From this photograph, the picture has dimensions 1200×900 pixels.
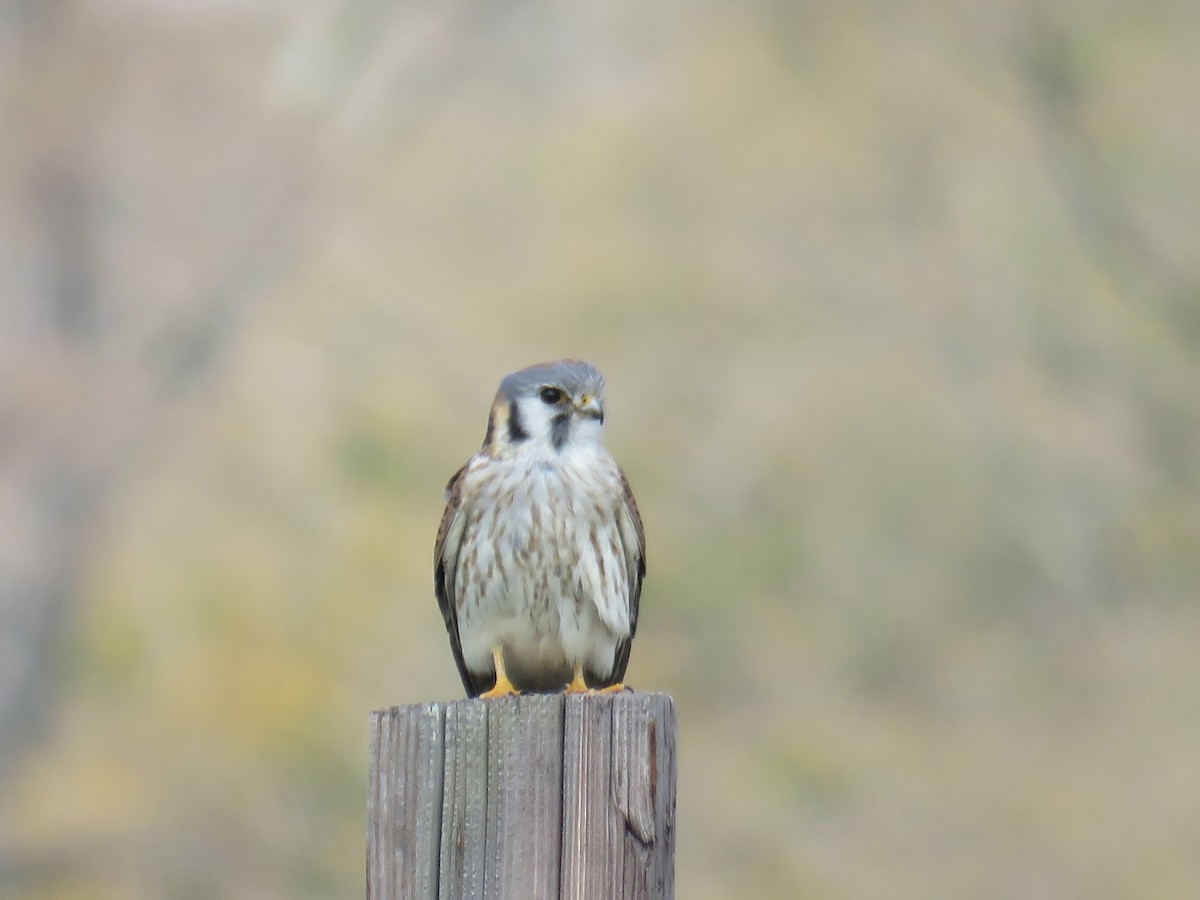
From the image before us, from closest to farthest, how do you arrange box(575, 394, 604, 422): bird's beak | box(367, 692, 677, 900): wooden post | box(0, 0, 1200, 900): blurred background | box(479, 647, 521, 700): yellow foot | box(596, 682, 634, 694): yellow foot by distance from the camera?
box(367, 692, 677, 900): wooden post → box(596, 682, 634, 694): yellow foot → box(479, 647, 521, 700): yellow foot → box(575, 394, 604, 422): bird's beak → box(0, 0, 1200, 900): blurred background

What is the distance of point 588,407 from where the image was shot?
4.12m

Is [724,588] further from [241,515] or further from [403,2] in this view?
[403,2]

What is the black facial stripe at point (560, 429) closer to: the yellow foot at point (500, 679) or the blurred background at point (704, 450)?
the yellow foot at point (500, 679)

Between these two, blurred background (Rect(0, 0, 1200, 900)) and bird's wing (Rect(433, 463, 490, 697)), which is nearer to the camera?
bird's wing (Rect(433, 463, 490, 697))

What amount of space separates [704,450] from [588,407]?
603 cm

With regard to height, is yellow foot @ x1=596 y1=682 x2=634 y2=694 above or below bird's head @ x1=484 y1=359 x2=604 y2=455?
below

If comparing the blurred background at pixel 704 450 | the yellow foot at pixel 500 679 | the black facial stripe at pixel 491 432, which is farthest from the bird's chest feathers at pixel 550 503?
the blurred background at pixel 704 450

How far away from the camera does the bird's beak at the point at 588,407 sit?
13.5 ft

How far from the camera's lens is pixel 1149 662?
9.80m

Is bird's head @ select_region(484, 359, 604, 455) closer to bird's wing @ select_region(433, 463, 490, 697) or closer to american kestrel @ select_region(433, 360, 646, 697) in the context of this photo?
american kestrel @ select_region(433, 360, 646, 697)

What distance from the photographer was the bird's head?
13.5 feet

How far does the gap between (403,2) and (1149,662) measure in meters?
5.76

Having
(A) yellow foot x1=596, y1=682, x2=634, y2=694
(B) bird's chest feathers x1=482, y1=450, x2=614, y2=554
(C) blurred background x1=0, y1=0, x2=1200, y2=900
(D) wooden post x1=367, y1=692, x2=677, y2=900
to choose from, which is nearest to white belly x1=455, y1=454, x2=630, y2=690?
(B) bird's chest feathers x1=482, y1=450, x2=614, y2=554

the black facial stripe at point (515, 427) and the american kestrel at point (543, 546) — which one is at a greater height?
the black facial stripe at point (515, 427)
